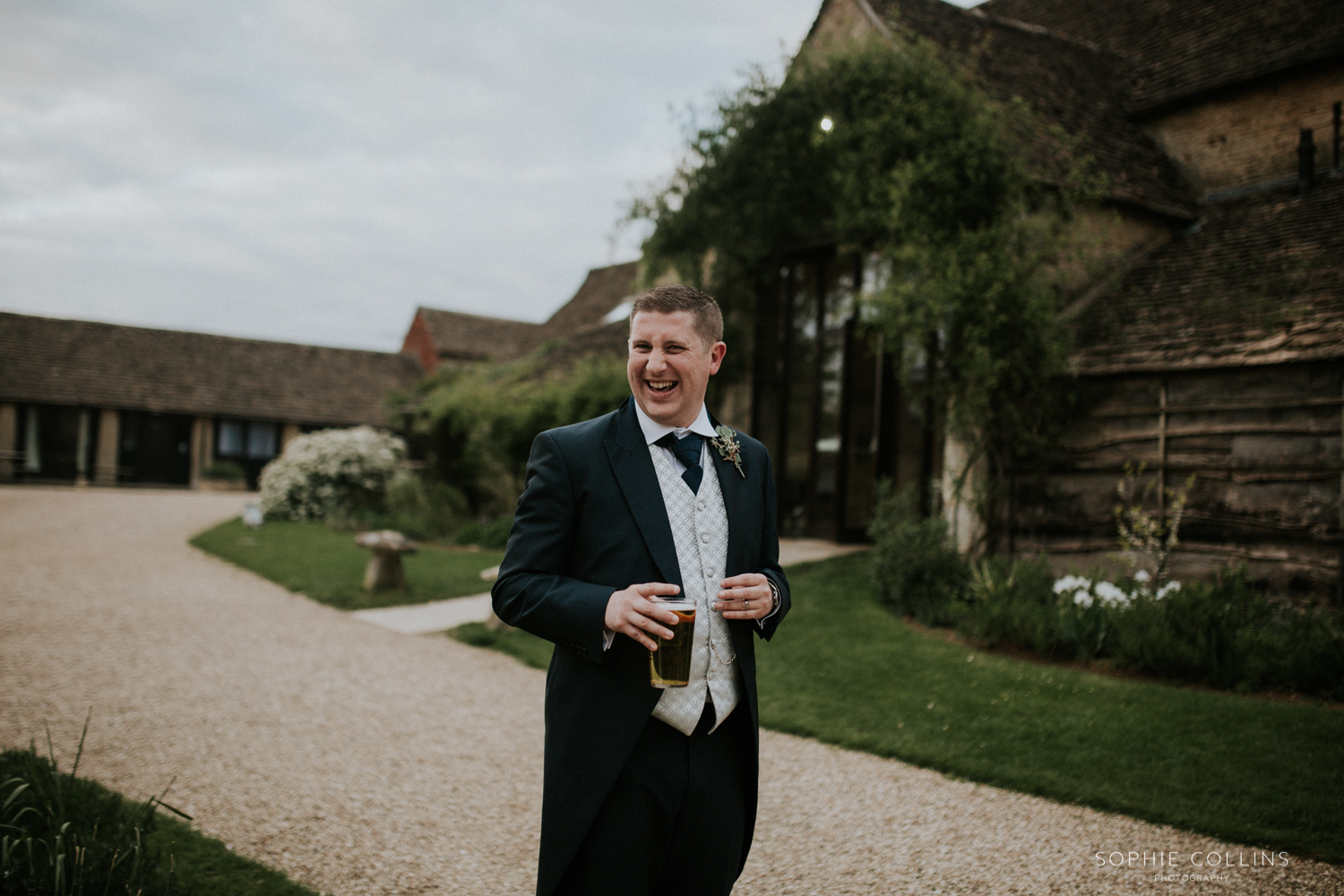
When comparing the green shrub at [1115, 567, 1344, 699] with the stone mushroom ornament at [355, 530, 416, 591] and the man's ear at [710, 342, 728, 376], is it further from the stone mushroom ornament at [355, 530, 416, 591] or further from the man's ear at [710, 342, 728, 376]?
the stone mushroom ornament at [355, 530, 416, 591]

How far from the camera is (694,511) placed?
2.16 meters

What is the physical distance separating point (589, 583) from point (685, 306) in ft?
2.36

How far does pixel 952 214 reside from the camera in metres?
8.77

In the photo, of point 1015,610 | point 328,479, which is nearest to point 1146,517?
point 1015,610

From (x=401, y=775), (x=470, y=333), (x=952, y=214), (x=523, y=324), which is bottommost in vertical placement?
(x=401, y=775)

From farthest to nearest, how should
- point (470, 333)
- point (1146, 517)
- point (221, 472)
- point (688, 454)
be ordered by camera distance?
point (470, 333)
point (221, 472)
point (1146, 517)
point (688, 454)

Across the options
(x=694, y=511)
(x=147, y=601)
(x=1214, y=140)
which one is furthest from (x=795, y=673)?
(x=1214, y=140)


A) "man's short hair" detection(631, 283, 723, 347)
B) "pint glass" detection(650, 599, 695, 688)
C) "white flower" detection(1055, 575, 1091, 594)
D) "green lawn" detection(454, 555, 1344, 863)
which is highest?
"man's short hair" detection(631, 283, 723, 347)

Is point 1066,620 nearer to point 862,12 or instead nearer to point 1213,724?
point 1213,724

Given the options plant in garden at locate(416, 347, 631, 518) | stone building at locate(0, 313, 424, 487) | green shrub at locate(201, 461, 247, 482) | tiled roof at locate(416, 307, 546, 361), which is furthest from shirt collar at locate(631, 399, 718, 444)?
tiled roof at locate(416, 307, 546, 361)

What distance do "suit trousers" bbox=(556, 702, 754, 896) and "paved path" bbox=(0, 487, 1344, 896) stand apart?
5.24ft

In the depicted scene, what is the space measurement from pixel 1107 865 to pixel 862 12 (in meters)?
10.6

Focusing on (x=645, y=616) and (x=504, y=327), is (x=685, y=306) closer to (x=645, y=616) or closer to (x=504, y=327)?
(x=645, y=616)

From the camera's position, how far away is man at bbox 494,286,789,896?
6.42ft
